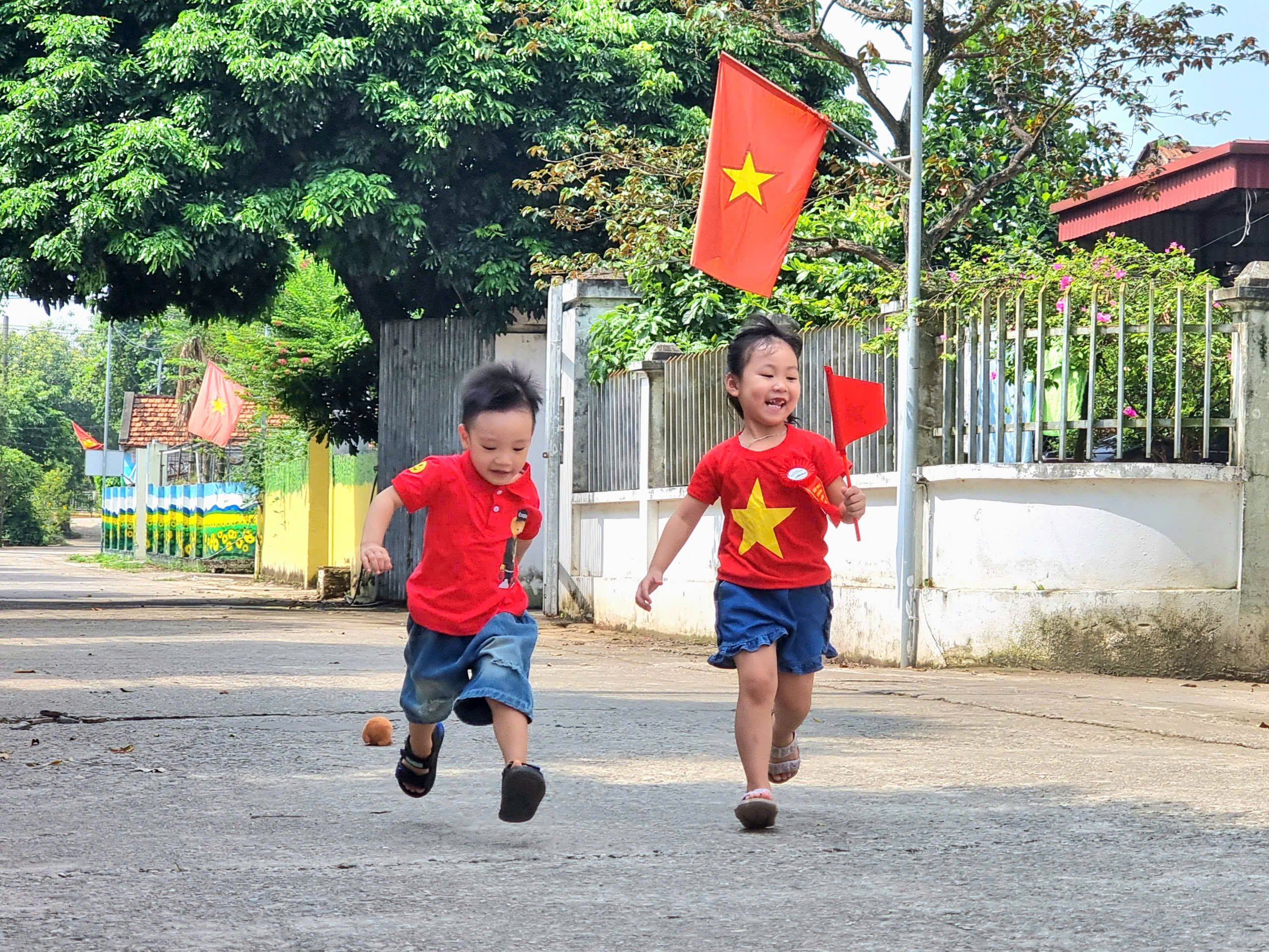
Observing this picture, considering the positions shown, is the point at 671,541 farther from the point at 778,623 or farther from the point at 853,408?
the point at 853,408

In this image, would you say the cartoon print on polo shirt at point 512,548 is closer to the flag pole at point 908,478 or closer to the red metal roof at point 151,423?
the flag pole at point 908,478

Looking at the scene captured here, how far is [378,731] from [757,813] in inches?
72.6

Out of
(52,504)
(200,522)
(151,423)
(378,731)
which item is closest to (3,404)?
(52,504)

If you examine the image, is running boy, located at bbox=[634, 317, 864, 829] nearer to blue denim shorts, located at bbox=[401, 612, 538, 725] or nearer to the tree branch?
blue denim shorts, located at bbox=[401, 612, 538, 725]

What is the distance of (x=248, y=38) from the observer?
16344 millimetres

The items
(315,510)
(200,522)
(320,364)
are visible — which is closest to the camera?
(320,364)

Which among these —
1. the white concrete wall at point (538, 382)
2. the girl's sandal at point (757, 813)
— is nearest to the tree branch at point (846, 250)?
the white concrete wall at point (538, 382)

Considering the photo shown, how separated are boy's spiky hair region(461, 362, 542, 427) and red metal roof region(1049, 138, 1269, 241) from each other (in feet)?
29.0

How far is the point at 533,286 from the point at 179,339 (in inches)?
1395

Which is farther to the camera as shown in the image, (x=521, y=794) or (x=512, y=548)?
(x=512, y=548)

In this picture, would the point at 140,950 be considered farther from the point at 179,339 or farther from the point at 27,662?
the point at 179,339

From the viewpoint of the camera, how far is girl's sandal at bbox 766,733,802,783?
509cm

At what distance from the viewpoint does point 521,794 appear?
4340 mm

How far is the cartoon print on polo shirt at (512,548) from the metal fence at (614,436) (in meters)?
9.63
